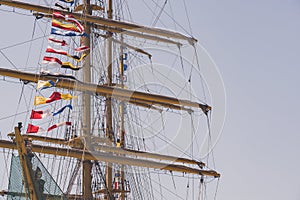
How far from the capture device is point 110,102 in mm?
39500

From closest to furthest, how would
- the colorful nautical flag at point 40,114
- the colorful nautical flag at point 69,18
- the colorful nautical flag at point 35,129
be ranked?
the colorful nautical flag at point 35,129 < the colorful nautical flag at point 40,114 < the colorful nautical flag at point 69,18

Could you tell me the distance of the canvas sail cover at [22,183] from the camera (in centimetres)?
2602

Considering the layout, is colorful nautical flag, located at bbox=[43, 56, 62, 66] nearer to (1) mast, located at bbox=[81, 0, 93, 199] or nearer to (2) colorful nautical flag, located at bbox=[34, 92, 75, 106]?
(2) colorful nautical flag, located at bbox=[34, 92, 75, 106]

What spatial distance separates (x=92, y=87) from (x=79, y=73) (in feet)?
6.47

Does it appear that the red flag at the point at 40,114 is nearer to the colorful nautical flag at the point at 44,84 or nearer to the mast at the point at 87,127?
the colorful nautical flag at the point at 44,84

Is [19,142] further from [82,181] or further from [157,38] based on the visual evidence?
[157,38]

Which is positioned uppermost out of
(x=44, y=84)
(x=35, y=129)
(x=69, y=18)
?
(x=69, y=18)

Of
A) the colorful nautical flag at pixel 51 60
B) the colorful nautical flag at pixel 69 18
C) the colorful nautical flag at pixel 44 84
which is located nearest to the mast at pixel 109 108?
the colorful nautical flag at pixel 44 84

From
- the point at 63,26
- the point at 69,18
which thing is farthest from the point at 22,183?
the point at 69,18

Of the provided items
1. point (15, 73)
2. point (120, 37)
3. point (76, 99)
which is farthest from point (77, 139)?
point (120, 37)

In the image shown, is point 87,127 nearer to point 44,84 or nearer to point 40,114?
point 40,114

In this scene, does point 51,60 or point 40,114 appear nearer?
point 40,114

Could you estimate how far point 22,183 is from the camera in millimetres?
25984

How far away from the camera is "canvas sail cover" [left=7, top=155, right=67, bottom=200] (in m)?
26.0
